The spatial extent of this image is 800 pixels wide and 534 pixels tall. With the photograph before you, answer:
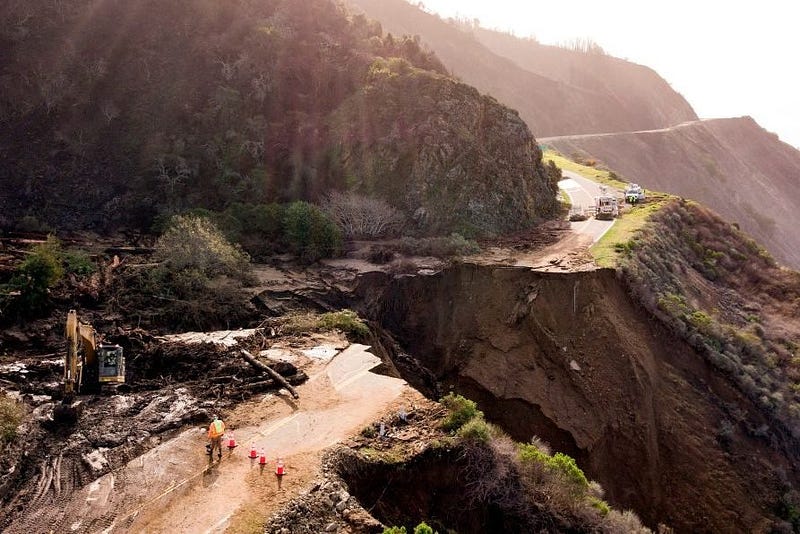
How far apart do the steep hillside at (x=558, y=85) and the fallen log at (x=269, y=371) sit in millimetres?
69193

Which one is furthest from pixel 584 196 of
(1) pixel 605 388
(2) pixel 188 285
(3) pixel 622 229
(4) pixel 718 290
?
(2) pixel 188 285

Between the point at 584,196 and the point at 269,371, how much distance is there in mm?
27454

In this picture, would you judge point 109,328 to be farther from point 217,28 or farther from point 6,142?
point 217,28

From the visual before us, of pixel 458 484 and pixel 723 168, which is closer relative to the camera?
pixel 458 484

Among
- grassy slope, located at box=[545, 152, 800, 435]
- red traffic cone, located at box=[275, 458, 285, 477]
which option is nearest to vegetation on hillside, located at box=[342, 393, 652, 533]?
red traffic cone, located at box=[275, 458, 285, 477]

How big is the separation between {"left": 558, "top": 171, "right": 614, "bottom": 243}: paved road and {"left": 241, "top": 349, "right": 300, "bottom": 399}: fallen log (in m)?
17.1

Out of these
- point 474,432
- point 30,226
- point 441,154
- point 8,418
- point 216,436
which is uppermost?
point 441,154

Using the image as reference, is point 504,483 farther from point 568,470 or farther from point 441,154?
point 441,154

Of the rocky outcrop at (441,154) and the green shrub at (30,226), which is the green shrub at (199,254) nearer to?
the green shrub at (30,226)

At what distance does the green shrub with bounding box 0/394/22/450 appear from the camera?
11.3m

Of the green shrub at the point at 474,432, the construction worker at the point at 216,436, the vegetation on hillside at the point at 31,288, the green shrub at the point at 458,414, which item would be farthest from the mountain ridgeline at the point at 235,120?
the construction worker at the point at 216,436

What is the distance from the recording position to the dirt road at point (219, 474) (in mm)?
9547

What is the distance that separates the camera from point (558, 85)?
3332 inches

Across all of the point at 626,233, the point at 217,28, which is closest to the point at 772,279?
the point at 626,233
